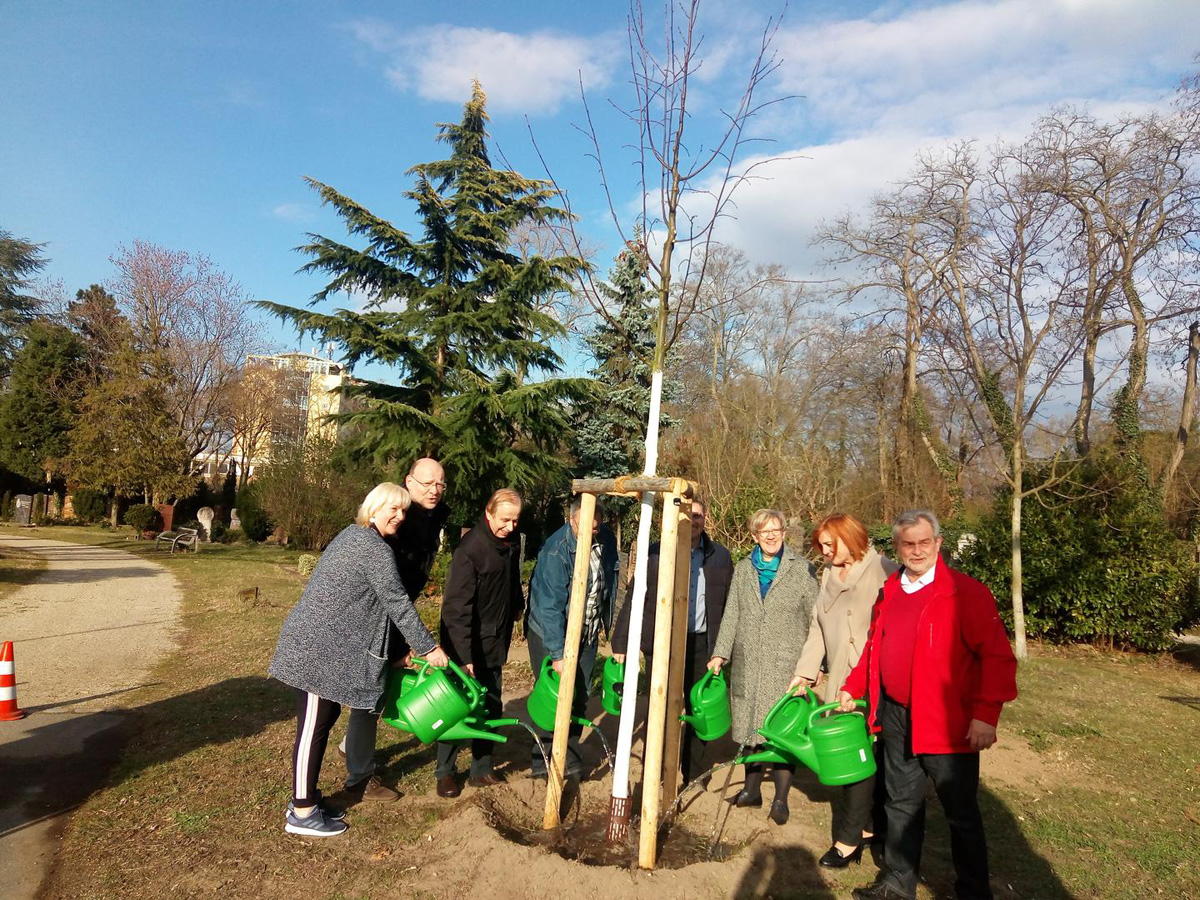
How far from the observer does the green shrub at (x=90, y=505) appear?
33.2 m

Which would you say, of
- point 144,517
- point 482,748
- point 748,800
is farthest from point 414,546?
point 144,517

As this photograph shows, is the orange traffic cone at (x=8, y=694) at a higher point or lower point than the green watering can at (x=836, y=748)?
lower

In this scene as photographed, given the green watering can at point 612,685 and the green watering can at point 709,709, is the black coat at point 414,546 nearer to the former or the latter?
the green watering can at point 612,685

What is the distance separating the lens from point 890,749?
3451mm

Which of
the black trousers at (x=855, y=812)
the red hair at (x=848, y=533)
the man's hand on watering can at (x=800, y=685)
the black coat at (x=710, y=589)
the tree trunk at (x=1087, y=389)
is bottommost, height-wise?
the black trousers at (x=855, y=812)

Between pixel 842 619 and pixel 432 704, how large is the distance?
210cm

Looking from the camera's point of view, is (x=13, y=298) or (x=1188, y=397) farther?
(x=13, y=298)

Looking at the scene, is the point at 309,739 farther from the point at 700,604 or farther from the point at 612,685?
the point at 700,604

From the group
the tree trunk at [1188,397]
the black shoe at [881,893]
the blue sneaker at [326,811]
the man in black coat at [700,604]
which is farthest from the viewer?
the tree trunk at [1188,397]

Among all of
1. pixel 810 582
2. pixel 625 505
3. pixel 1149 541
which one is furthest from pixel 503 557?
pixel 625 505

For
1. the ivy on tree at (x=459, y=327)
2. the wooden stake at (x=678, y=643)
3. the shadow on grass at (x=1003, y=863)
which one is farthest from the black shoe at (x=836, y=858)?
the ivy on tree at (x=459, y=327)

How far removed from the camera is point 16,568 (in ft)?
50.9

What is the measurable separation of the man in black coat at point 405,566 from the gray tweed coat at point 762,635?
177 centimetres

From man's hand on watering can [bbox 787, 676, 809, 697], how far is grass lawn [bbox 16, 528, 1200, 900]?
0.79 meters
